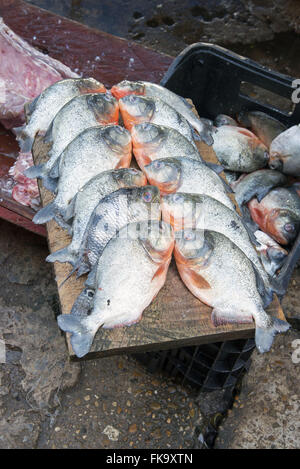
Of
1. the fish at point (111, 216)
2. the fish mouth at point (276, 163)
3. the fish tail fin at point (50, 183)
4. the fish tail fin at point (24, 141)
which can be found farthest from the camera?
the fish mouth at point (276, 163)

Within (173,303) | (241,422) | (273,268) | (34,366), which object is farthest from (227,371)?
(34,366)

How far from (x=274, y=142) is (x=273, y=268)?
1044mm

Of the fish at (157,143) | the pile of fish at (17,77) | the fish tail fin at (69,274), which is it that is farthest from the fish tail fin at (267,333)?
the pile of fish at (17,77)

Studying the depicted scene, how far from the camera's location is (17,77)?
364 centimetres

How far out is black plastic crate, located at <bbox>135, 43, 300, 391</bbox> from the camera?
101 inches

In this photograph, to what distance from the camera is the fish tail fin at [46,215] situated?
232 cm

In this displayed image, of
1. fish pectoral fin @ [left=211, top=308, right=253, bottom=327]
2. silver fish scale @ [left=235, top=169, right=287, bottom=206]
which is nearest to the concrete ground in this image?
silver fish scale @ [left=235, top=169, right=287, bottom=206]

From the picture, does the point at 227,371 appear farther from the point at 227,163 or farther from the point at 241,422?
the point at 227,163

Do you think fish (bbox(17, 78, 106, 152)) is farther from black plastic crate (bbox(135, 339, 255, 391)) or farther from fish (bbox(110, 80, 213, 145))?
black plastic crate (bbox(135, 339, 255, 391))

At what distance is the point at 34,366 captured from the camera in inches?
119

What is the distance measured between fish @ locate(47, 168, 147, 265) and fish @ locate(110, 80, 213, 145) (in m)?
0.79

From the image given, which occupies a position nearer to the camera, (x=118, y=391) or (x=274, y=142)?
(x=118, y=391)

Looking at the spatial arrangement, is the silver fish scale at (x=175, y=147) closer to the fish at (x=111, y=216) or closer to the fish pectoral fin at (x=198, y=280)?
the fish at (x=111, y=216)

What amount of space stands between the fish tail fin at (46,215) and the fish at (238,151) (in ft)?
4.82
